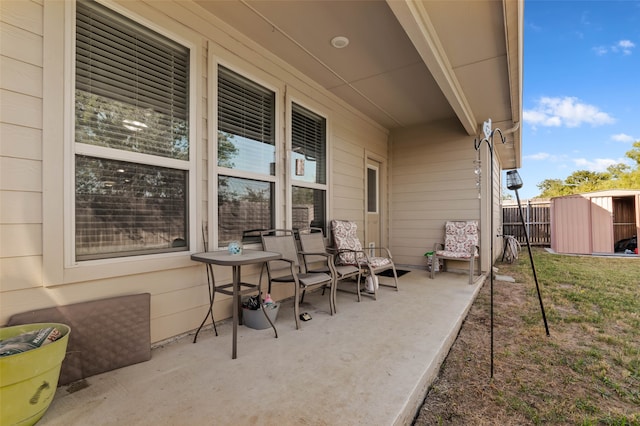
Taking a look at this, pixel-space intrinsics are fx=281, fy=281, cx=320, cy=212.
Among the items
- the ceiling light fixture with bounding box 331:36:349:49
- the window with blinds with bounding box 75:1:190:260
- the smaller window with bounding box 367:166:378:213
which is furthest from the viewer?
the smaller window with bounding box 367:166:378:213

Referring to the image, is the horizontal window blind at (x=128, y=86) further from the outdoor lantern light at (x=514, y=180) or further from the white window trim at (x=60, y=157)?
the outdoor lantern light at (x=514, y=180)

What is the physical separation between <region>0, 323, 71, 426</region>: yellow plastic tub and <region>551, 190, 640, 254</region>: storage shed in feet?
37.8

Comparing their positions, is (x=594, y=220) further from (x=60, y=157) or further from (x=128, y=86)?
(x=60, y=157)

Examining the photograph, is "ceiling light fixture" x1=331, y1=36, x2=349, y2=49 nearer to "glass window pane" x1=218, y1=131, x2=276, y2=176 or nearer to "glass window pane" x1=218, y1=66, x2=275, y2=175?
"glass window pane" x1=218, y1=66, x2=275, y2=175

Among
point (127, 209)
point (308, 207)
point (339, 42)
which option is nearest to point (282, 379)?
point (127, 209)

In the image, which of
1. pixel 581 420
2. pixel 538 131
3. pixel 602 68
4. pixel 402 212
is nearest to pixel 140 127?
pixel 581 420

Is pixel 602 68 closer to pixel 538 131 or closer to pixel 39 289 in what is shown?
pixel 538 131

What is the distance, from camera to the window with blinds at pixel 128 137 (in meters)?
1.92

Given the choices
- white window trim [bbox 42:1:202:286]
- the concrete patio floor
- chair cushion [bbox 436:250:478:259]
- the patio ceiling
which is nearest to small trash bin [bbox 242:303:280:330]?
the concrete patio floor

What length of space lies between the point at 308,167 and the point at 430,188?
9.28ft

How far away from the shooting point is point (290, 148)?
3.52 m

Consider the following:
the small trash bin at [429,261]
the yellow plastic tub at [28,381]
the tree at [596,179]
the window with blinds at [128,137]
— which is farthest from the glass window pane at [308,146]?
the tree at [596,179]

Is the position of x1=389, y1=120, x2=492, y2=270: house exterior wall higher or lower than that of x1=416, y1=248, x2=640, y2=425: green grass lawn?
higher

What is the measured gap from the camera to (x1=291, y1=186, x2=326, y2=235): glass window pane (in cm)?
371
